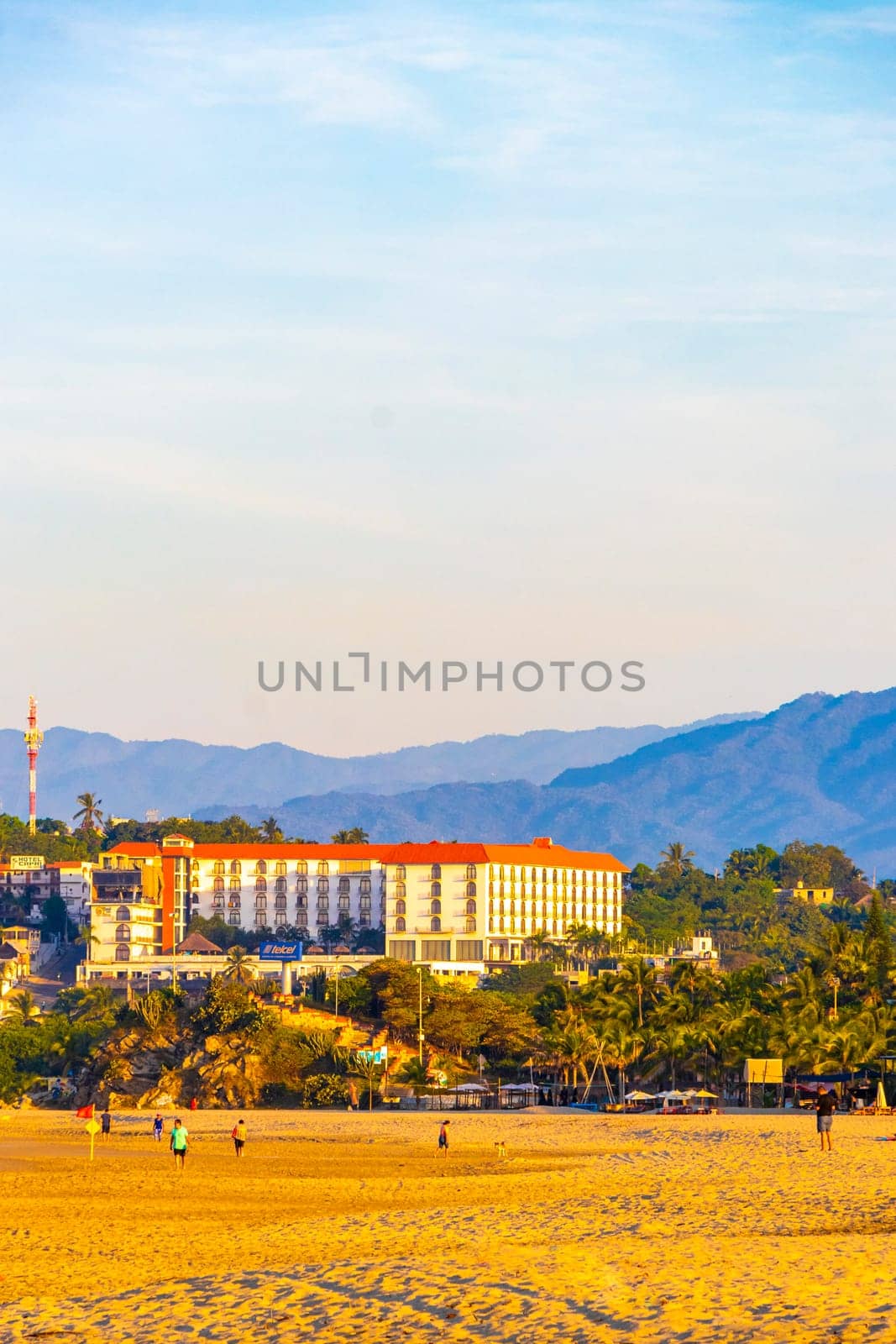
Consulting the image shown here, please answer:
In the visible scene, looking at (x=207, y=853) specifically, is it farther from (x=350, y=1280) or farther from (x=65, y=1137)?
(x=350, y=1280)

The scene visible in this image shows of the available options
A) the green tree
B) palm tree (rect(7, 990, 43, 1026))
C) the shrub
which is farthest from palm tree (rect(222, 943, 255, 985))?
the green tree

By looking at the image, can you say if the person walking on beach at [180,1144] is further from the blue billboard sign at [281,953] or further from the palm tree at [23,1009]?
the blue billboard sign at [281,953]

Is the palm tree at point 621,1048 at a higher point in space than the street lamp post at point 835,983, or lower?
lower

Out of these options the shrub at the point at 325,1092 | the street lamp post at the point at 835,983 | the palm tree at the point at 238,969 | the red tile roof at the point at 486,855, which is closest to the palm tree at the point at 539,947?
the red tile roof at the point at 486,855

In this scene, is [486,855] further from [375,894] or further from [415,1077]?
[415,1077]

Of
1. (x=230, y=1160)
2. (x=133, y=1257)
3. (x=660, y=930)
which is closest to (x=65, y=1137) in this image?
(x=230, y=1160)

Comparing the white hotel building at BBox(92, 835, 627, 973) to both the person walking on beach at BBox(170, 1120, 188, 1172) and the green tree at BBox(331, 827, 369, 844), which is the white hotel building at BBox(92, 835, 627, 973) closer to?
the green tree at BBox(331, 827, 369, 844)
